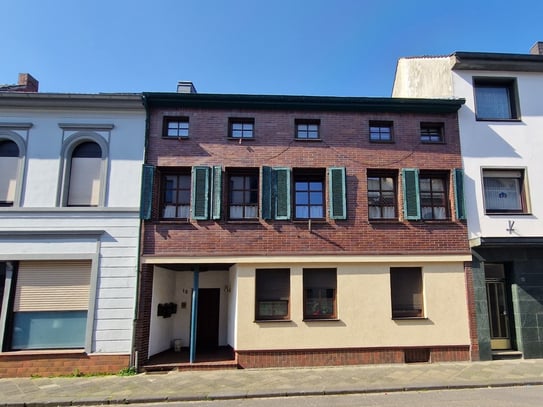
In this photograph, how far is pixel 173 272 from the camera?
13.5 m

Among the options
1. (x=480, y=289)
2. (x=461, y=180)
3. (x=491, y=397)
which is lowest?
(x=491, y=397)

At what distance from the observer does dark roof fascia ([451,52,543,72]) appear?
1260 centimetres

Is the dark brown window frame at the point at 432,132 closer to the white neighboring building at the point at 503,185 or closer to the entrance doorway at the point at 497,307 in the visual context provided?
the white neighboring building at the point at 503,185

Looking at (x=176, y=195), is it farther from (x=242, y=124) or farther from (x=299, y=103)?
(x=299, y=103)

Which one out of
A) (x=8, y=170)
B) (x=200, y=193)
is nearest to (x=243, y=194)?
(x=200, y=193)

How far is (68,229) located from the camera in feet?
36.7

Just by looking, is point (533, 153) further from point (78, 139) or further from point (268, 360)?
point (78, 139)

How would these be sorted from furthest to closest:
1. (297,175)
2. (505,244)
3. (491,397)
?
(297,175), (505,244), (491,397)

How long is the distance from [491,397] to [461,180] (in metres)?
6.44

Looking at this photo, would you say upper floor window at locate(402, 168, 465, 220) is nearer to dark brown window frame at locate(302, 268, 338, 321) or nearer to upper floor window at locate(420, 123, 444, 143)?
upper floor window at locate(420, 123, 444, 143)

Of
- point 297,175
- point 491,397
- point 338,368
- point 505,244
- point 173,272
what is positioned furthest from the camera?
point 173,272

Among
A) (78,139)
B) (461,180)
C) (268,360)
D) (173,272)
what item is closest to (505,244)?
(461,180)

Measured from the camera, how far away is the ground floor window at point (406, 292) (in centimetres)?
1155

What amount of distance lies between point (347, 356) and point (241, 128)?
25.1 feet
